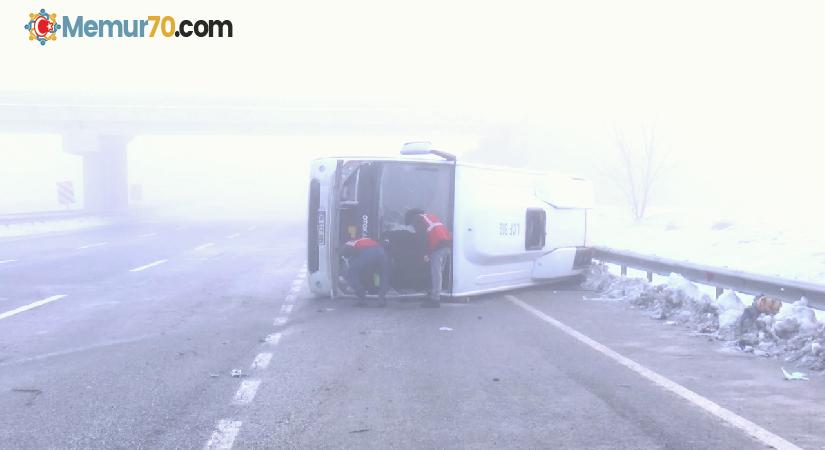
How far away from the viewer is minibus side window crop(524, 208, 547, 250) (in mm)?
12952

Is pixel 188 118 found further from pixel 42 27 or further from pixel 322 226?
pixel 322 226

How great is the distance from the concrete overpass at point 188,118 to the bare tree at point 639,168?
31.4 feet

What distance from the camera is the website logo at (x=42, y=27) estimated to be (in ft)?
97.1

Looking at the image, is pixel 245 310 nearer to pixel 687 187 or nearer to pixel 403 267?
pixel 403 267

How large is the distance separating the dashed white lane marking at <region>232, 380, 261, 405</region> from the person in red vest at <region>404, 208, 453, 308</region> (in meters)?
4.97

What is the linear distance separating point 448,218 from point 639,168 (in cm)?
3339

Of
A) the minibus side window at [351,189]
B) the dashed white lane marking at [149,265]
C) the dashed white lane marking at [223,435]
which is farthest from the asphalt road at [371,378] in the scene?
the dashed white lane marking at [149,265]

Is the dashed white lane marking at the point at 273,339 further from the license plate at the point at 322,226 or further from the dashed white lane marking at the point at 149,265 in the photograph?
the dashed white lane marking at the point at 149,265

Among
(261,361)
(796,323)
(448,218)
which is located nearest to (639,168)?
(448,218)

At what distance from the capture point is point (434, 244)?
36.9 ft

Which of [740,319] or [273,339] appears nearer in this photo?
[273,339]

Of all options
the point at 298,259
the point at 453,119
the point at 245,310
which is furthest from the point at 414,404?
the point at 453,119

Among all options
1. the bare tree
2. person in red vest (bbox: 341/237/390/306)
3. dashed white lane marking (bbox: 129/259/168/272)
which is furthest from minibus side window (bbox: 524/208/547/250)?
the bare tree

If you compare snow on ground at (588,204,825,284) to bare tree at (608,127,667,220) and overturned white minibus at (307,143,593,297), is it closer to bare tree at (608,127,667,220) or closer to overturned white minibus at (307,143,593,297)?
bare tree at (608,127,667,220)
